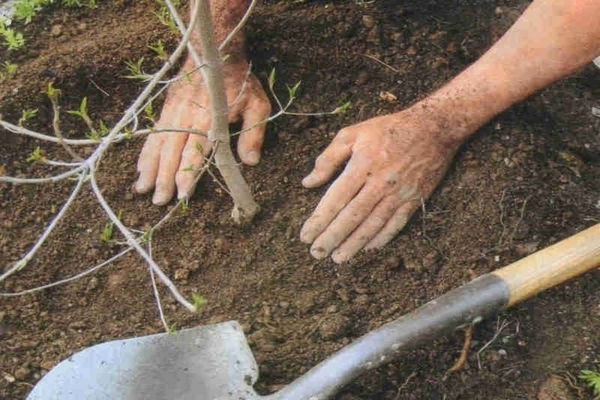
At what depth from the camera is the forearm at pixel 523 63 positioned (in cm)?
223

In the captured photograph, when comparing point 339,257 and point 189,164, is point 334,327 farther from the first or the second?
point 189,164

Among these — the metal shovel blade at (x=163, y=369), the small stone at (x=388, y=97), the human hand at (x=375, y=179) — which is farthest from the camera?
the small stone at (x=388, y=97)

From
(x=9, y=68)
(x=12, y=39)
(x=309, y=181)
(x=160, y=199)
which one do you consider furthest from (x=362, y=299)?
(x=12, y=39)

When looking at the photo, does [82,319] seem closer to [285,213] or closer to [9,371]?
[9,371]

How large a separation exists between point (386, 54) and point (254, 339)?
102 cm

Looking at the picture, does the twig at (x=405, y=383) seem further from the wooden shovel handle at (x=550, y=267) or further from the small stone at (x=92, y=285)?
the small stone at (x=92, y=285)

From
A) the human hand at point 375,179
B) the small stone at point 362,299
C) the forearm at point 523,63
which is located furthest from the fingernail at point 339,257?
the forearm at point 523,63

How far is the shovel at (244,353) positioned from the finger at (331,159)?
508mm

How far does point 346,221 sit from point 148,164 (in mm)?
566

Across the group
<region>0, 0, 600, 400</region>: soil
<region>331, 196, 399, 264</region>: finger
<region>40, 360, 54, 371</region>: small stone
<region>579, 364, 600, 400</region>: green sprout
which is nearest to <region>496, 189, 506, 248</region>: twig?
<region>0, 0, 600, 400</region>: soil

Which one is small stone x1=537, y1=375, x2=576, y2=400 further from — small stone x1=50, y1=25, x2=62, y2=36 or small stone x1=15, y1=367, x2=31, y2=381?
small stone x1=50, y1=25, x2=62, y2=36

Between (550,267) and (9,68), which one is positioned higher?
(9,68)

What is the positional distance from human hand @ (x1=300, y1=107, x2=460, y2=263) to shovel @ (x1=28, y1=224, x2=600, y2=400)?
0.33 meters

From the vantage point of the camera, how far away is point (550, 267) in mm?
2074
